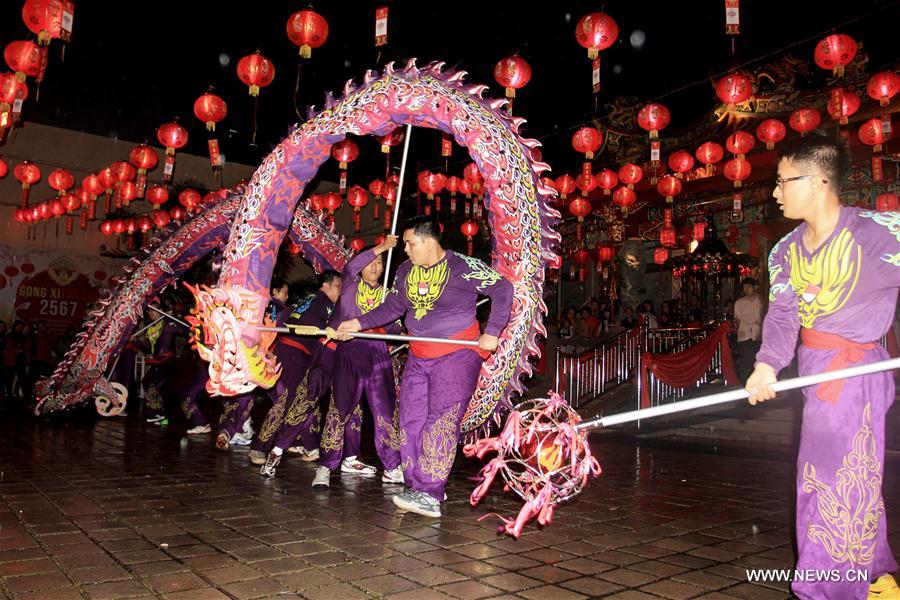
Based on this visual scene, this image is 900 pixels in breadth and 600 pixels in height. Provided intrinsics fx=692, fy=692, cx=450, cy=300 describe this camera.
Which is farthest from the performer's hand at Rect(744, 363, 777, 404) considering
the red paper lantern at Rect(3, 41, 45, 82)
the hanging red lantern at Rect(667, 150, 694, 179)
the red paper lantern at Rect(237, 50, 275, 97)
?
the hanging red lantern at Rect(667, 150, 694, 179)

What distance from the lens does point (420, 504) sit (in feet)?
12.6

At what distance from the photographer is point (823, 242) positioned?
248 cm

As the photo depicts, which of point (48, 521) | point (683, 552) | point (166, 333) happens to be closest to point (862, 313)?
point (683, 552)

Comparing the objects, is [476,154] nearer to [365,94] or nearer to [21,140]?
[365,94]

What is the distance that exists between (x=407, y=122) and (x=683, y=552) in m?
2.83

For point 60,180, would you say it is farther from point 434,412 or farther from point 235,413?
point 434,412

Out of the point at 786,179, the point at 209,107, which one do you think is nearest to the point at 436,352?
the point at 786,179

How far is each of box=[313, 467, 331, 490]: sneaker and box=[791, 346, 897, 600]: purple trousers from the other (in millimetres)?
3073

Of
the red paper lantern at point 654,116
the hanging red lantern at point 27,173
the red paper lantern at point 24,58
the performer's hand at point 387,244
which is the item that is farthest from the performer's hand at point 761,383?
the hanging red lantern at point 27,173

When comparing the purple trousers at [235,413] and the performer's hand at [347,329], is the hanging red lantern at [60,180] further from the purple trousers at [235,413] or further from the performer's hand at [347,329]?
the performer's hand at [347,329]

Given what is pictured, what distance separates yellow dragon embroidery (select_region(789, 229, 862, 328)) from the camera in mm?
2385

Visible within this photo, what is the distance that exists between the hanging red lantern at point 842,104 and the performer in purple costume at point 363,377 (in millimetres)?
7055

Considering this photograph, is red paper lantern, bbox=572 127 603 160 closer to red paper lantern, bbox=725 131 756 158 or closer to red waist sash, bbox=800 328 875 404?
red paper lantern, bbox=725 131 756 158

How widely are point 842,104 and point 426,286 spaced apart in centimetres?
744
